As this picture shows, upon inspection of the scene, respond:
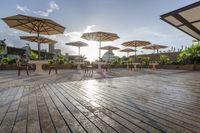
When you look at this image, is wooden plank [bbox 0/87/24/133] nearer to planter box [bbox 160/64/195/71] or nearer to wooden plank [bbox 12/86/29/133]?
wooden plank [bbox 12/86/29/133]

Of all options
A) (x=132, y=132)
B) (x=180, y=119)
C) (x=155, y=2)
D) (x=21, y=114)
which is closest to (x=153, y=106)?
(x=180, y=119)

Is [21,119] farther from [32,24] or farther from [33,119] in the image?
[32,24]

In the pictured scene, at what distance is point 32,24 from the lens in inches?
326

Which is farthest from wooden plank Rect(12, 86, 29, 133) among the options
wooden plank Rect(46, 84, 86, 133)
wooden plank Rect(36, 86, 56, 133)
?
wooden plank Rect(46, 84, 86, 133)

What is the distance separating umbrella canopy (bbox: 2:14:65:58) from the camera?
24.6ft

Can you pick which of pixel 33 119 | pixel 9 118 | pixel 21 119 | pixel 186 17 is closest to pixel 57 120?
pixel 33 119

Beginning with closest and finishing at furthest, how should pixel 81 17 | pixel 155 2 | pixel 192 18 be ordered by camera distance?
pixel 192 18, pixel 155 2, pixel 81 17

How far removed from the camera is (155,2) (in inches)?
333

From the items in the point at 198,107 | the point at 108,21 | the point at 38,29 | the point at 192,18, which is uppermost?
the point at 108,21

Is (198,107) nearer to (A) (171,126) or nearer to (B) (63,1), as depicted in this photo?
(A) (171,126)

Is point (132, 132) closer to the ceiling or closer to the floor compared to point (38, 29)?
closer to the floor

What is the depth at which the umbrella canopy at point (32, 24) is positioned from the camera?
24.6ft

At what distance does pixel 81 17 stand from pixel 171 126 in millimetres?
10226

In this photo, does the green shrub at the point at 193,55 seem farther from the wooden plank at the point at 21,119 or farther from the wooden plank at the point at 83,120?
the wooden plank at the point at 21,119
